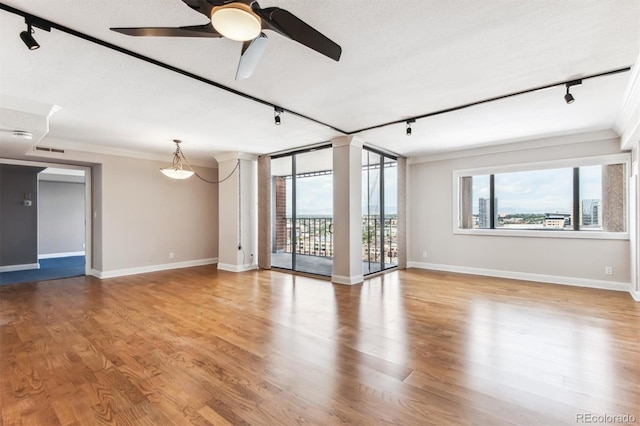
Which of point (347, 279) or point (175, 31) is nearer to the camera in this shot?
point (175, 31)

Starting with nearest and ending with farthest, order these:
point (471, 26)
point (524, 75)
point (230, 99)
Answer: point (471, 26), point (524, 75), point (230, 99)

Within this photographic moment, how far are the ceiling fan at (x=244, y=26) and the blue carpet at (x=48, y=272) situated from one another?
245 inches

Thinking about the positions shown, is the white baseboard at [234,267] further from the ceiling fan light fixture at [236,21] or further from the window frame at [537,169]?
the ceiling fan light fixture at [236,21]

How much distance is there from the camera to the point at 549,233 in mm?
5039

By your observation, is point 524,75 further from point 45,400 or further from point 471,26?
point 45,400

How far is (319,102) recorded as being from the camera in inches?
136

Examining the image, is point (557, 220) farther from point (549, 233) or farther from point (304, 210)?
point (304, 210)

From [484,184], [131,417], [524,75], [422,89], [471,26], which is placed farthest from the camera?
[484,184]

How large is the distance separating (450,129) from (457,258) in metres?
2.87

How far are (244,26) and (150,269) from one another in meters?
6.10

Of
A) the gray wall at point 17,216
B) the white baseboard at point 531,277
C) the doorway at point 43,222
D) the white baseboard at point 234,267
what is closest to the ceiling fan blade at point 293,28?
the white baseboard at point 234,267

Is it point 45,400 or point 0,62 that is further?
point 0,62

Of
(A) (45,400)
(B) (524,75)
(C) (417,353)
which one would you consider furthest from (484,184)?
(A) (45,400)

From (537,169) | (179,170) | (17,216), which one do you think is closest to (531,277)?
(537,169)
